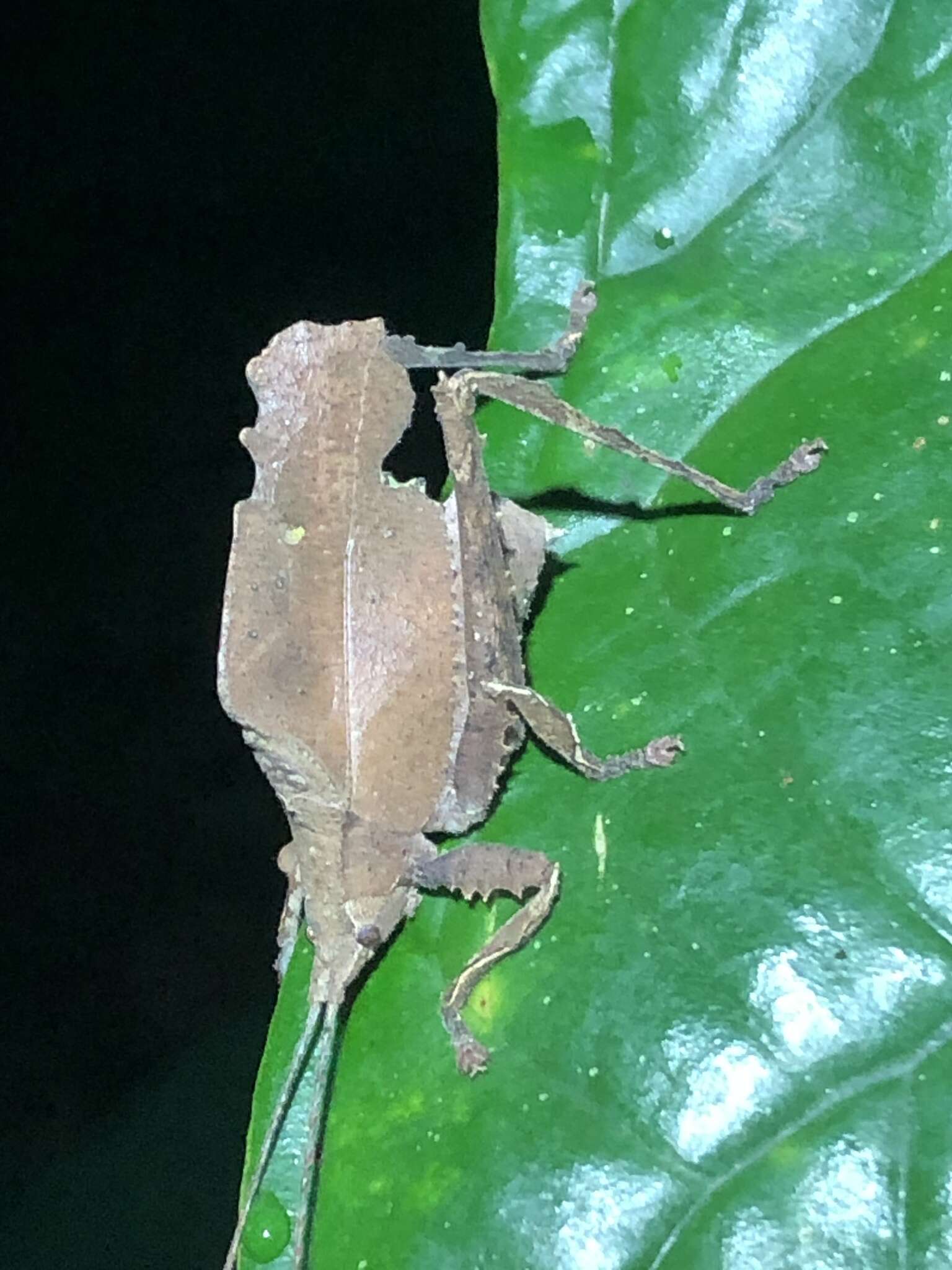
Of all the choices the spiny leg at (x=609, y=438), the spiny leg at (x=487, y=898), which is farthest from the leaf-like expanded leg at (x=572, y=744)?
the spiny leg at (x=609, y=438)

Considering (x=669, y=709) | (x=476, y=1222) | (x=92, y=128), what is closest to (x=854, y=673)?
(x=669, y=709)

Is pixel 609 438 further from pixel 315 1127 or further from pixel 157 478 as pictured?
pixel 157 478

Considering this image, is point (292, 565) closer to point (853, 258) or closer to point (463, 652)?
point (463, 652)

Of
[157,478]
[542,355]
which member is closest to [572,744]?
[542,355]

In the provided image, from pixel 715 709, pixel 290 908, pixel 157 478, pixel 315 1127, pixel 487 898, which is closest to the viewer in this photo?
pixel 715 709

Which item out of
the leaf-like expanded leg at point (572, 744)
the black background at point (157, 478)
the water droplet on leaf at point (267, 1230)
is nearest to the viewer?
the leaf-like expanded leg at point (572, 744)

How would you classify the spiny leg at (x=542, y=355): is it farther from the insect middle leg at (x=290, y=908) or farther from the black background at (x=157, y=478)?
the black background at (x=157, y=478)
